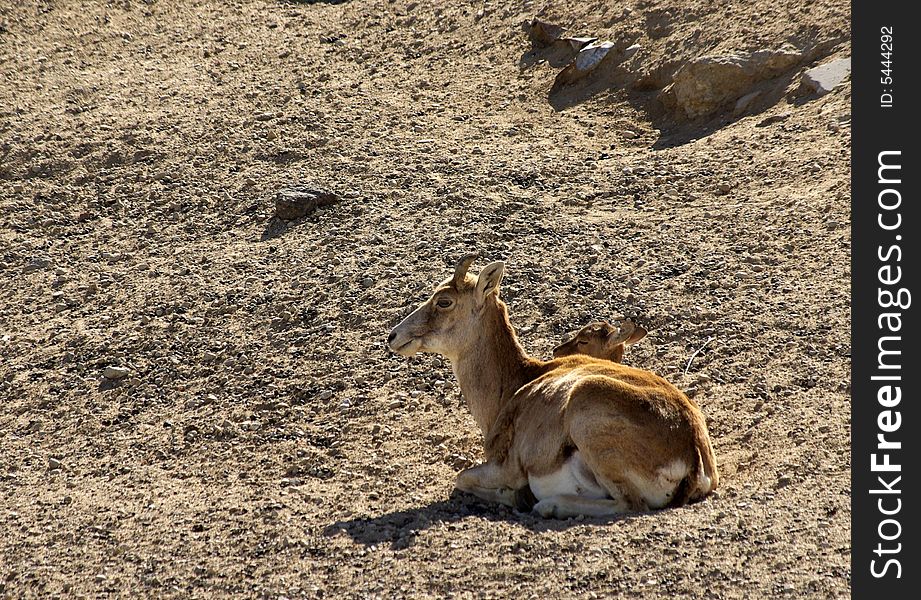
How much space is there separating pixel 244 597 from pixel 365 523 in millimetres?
1011

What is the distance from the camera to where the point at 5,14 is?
17.3m

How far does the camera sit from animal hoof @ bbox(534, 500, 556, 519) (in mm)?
6965

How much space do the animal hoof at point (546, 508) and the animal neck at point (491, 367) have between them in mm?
1086

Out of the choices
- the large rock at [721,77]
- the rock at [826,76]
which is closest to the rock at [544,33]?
the large rock at [721,77]

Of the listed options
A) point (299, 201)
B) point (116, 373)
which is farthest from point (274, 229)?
point (116, 373)

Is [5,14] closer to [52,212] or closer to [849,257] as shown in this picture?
[52,212]

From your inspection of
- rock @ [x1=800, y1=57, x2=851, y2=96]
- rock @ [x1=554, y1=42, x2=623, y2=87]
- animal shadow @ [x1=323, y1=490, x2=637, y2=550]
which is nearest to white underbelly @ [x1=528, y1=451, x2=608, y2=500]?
animal shadow @ [x1=323, y1=490, x2=637, y2=550]

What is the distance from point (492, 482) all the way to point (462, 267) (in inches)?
59.8

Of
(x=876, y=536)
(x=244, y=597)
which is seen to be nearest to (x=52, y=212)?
(x=244, y=597)

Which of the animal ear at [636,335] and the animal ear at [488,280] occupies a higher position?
the animal ear at [488,280]

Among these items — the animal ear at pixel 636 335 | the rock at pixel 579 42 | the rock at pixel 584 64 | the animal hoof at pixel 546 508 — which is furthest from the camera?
the rock at pixel 579 42

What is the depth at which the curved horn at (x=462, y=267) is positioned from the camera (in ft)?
26.0

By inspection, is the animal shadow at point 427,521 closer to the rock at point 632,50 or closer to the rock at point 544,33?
the rock at point 632,50

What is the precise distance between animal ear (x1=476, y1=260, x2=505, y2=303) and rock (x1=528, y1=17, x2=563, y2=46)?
7801 mm
